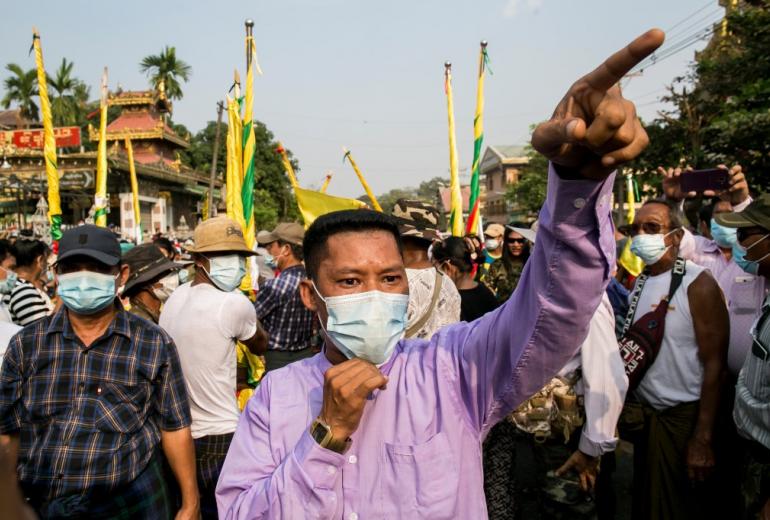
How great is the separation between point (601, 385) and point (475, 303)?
124 centimetres

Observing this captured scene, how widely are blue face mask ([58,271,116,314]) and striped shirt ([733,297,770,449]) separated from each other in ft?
9.21

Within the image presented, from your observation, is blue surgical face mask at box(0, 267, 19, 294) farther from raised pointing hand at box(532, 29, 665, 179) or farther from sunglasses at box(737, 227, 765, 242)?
sunglasses at box(737, 227, 765, 242)

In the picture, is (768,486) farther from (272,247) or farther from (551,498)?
(272,247)

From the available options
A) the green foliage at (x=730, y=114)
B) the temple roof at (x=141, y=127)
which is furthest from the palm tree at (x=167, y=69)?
the green foliage at (x=730, y=114)

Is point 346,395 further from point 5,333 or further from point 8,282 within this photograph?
point 8,282

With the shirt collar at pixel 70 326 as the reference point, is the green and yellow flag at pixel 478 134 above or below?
above

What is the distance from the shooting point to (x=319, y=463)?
3.94 feet

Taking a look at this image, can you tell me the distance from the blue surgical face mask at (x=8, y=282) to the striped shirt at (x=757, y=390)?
468cm

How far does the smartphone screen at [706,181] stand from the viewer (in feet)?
15.2

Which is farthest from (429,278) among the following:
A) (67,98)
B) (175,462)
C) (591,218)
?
(67,98)

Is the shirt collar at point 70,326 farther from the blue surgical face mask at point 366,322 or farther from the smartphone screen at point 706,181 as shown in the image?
the smartphone screen at point 706,181

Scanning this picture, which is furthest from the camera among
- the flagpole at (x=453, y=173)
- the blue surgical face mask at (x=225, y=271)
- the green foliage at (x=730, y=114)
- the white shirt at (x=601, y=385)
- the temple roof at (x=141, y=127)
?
the temple roof at (x=141, y=127)

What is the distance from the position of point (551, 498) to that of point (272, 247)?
10.9ft

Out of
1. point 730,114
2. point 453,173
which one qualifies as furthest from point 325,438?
point 730,114
